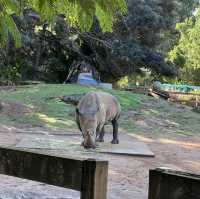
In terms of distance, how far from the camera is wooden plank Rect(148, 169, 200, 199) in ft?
6.88

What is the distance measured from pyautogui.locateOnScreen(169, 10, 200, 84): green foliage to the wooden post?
3721 cm

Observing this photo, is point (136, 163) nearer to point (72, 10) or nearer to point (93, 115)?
point (93, 115)

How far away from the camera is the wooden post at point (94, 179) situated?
8.29 ft

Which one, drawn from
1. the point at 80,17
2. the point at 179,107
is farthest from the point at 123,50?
the point at 80,17

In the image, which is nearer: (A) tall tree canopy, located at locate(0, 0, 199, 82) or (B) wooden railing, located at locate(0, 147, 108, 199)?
(B) wooden railing, located at locate(0, 147, 108, 199)

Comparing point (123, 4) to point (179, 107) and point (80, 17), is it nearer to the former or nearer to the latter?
point (80, 17)

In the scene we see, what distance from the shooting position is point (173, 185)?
2.15 m

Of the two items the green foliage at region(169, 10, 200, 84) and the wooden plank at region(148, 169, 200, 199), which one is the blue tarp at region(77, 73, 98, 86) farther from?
the wooden plank at region(148, 169, 200, 199)

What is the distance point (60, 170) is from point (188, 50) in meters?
39.1

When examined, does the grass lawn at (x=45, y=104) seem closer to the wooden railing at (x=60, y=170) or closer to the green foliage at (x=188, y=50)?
the wooden railing at (x=60, y=170)

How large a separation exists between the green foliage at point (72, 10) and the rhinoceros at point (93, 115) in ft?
A: 23.4

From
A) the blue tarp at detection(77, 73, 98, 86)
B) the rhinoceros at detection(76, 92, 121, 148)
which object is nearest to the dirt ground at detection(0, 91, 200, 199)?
the rhinoceros at detection(76, 92, 121, 148)

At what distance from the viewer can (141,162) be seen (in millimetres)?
10227

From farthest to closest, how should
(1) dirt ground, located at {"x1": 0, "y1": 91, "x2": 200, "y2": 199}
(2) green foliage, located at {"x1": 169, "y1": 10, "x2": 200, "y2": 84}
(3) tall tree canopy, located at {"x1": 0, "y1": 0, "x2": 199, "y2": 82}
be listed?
(2) green foliage, located at {"x1": 169, "y1": 10, "x2": 200, "y2": 84}, (3) tall tree canopy, located at {"x1": 0, "y1": 0, "x2": 199, "y2": 82}, (1) dirt ground, located at {"x1": 0, "y1": 91, "x2": 200, "y2": 199}
